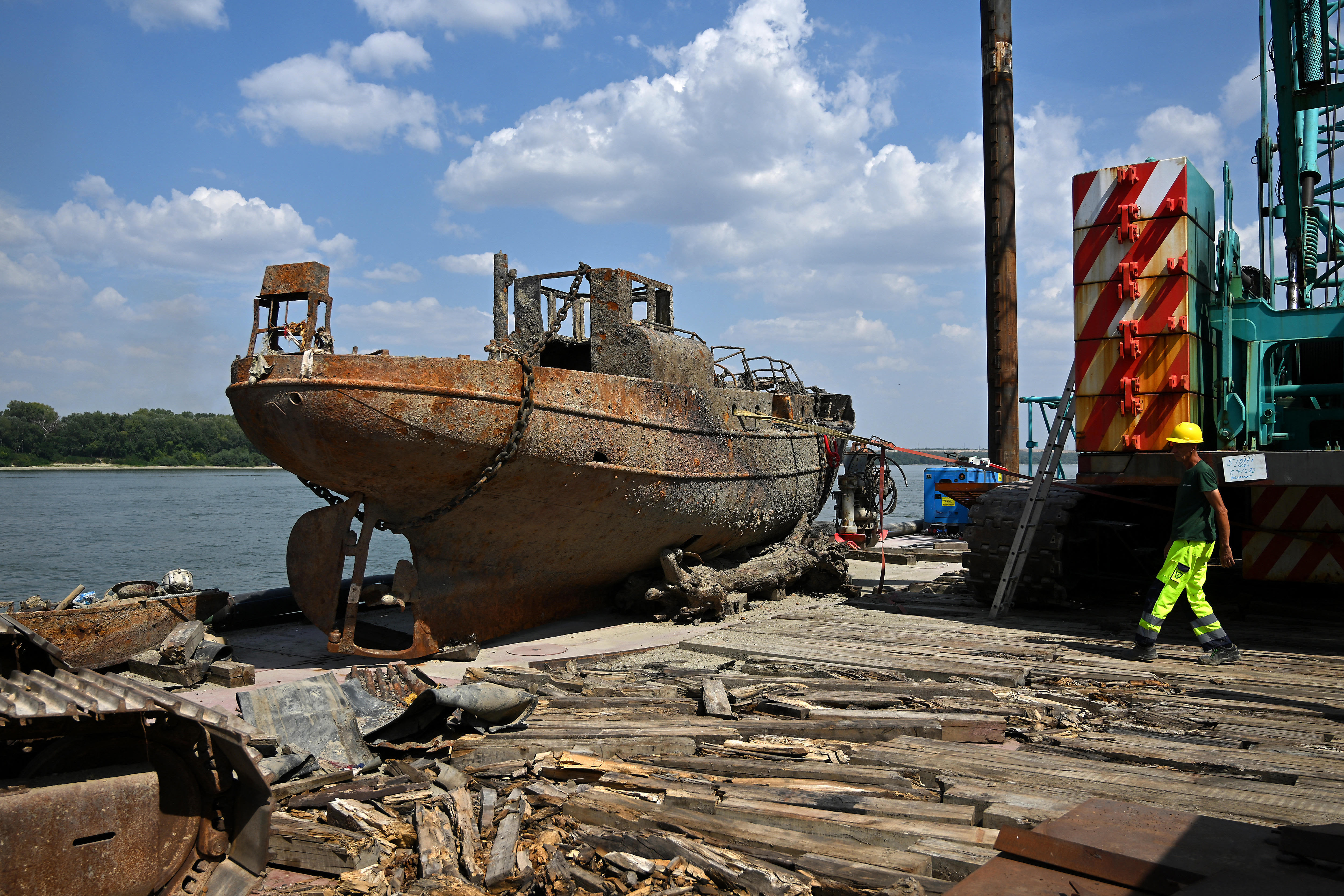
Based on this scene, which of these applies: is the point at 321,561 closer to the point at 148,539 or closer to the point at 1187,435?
the point at 1187,435

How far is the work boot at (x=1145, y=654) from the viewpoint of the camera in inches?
232

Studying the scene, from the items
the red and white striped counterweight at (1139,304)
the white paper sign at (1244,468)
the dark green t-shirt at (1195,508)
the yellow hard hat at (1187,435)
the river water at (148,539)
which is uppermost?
the red and white striped counterweight at (1139,304)

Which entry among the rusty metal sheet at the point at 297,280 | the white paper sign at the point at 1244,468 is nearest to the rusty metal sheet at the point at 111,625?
the rusty metal sheet at the point at 297,280

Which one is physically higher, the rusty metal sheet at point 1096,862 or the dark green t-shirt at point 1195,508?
the dark green t-shirt at point 1195,508

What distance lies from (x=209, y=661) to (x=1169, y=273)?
25.4 ft

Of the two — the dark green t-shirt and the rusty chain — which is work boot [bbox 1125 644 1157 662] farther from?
the rusty chain

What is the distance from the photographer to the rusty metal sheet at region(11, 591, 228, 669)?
19.9 ft

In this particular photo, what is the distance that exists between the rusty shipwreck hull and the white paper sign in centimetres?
419

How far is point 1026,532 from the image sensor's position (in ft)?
25.0

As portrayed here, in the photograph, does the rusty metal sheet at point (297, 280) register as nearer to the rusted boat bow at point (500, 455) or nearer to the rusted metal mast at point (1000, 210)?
the rusted boat bow at point (500, 455)

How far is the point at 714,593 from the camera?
8078mm

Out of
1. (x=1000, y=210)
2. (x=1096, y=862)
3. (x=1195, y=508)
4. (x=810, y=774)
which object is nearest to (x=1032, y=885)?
(x=1096, y=862)

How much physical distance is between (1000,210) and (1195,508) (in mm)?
6164

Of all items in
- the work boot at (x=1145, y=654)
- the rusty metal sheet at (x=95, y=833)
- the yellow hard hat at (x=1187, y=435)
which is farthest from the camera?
the yellow hard hat at (x=1187, y=435)
